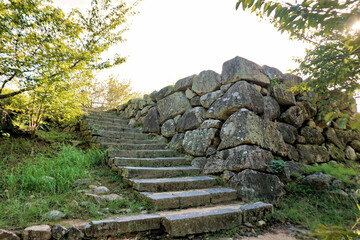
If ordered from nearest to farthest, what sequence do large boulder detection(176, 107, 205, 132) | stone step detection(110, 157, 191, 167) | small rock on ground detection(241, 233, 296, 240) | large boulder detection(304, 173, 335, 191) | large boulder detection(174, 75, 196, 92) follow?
small rock on ground detection(241, 233, 296, 240) → large boulder detection(304, 173, 335, 191) → stone step detection(110, 157, 191, 167) → large boulder detection(176, 107, 205, 132) → large boulder detection(174, 75, 196, 92)

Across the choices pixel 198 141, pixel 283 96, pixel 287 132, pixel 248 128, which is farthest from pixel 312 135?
pixel 198 141

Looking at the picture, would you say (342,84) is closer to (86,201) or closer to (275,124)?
(275,124)

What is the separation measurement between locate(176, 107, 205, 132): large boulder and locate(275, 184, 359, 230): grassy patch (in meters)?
2.08

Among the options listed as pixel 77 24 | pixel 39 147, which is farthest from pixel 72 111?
pixel 77 24

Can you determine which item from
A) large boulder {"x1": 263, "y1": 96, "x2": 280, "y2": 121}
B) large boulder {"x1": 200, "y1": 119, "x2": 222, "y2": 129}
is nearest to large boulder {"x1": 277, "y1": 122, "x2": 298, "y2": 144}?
large boulder {"x1": 263, "y1": 96, "x2": 280, "y2": 121}

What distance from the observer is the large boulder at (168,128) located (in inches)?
194

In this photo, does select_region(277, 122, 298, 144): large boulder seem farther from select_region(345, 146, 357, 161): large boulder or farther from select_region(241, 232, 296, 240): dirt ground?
select_region(241, 232, 296, 240): dirt ground

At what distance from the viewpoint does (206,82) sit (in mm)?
4547

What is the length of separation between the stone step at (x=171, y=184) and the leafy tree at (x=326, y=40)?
244cm

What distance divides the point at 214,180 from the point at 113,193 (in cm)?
164

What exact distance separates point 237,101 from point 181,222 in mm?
2406

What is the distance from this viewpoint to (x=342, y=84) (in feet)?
11.5

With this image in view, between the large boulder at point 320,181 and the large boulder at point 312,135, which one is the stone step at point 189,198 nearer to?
the large boulder at point 320,181

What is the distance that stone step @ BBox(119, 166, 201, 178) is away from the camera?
10.8 feet
